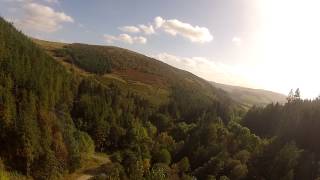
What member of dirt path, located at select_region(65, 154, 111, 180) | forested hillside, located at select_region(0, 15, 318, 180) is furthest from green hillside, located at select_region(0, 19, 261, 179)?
Result: dirt path, located at select_region(65, 154, 111, 180)

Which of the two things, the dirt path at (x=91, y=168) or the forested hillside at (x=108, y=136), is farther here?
the dirt path at (x=91, y=168)

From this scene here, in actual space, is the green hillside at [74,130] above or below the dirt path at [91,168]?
above

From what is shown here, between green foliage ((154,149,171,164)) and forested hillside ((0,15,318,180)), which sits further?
green foliage ((154,149,171,164))

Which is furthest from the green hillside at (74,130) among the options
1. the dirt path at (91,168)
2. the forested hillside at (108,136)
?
the dirt path at (91,168)

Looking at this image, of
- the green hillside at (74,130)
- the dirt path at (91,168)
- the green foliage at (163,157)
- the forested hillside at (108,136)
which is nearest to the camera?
the forested hillside at (108,136)

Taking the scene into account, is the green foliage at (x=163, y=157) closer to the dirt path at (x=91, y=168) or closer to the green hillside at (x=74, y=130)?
the green hillside at (x=74, y=130)

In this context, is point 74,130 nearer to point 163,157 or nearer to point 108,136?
point 108,136

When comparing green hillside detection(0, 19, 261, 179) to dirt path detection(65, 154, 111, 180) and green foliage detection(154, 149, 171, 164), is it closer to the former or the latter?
green foliage detection(154, 149, 171, 164)

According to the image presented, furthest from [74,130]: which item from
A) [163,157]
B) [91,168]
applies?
[163,157]

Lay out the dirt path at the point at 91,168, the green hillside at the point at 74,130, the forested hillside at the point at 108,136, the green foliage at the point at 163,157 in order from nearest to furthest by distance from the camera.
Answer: the forested hillside at the point at 108,136 < the green hillside at the point at 74,130 < the dirt path at the point at 91,168 < the green foliage at the point at 163,157
